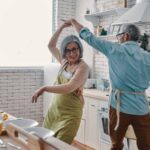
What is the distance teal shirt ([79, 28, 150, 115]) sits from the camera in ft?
8.32

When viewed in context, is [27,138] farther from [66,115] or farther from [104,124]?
[104,124]

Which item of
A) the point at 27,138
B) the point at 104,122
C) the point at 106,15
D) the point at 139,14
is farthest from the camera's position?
the point at 106,15

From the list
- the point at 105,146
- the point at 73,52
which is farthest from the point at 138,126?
the point at 105,146

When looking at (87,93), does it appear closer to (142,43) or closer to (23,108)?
(142,43)

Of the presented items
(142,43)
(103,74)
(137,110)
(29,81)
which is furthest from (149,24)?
(29,81)

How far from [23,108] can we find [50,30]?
1.54 m

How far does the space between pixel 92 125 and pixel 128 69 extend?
2160 millimetres

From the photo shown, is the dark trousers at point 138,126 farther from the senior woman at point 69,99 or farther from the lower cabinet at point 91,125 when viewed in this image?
the lower cabinet at point 91,125

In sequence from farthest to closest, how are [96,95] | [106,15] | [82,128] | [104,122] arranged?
[106,15] < [82,128] < [96,95] < [104,122]

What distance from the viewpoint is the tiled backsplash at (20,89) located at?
5320mm

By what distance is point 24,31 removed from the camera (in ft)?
18.0

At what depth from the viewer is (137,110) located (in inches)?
104

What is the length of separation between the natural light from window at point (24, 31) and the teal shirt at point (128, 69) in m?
3.10

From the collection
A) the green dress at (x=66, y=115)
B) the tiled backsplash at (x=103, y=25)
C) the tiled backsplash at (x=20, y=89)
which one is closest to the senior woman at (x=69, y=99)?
the green dress at (x=66, y=115)
